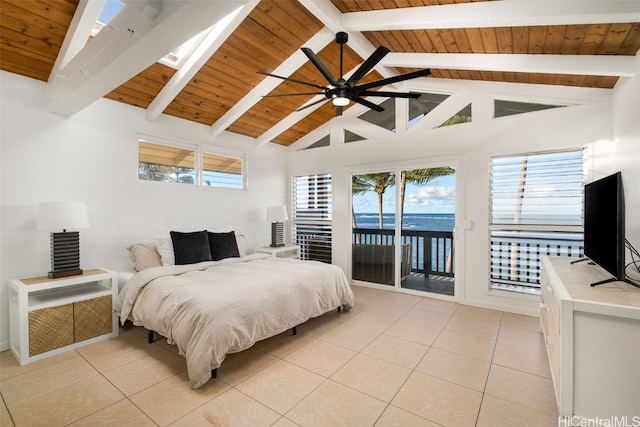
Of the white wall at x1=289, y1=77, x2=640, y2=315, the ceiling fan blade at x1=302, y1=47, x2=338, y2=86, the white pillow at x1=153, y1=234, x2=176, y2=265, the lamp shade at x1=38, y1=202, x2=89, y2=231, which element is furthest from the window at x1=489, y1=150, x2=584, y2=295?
the lamp shade at x1=38, y1=202, x2=89, y2=231

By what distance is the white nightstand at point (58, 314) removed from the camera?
2.56 metres

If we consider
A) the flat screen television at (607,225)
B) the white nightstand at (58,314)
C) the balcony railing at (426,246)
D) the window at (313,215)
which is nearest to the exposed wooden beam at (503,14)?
the flat screen television at (607,225)

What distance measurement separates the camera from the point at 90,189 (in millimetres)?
3420

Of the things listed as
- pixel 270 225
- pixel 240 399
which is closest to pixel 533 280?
pixel 240 399

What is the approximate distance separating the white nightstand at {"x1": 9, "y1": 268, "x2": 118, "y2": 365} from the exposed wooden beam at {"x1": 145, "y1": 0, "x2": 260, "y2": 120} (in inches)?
83.8

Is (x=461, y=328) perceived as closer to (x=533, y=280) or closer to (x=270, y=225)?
(x=533, y=280)

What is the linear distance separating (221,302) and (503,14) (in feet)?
10.4

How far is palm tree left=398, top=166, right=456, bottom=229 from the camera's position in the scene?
434cm

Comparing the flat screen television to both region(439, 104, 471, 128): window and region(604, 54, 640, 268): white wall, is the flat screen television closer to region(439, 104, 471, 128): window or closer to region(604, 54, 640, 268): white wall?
region(604, 54, 640, 268): white wall

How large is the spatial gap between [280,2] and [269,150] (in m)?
3.03

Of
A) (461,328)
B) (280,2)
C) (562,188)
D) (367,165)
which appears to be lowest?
(461,328)

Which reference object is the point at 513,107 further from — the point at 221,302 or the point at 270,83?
the point at 221,302

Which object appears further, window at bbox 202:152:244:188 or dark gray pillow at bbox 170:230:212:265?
window at bbox 202:152:244:188

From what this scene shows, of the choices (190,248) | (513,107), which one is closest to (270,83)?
(190,248)
